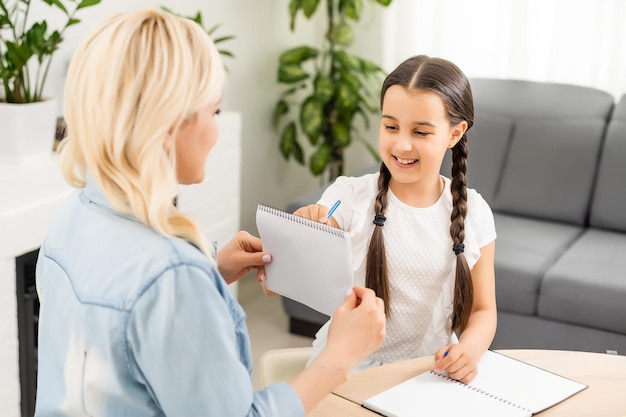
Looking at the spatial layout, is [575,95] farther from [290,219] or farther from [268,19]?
[290,219]

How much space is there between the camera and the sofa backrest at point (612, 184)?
10.5 ft

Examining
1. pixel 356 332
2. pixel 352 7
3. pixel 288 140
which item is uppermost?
pixel 352 7

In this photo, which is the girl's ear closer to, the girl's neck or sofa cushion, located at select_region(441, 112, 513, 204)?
the girl's neck

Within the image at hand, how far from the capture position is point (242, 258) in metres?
1.50

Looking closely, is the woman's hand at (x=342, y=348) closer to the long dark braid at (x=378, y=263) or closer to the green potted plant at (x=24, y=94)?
the long dark braid at (x=378, y=263)

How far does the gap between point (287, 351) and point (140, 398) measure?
0.88 metres

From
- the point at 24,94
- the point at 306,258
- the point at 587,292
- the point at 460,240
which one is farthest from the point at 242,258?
the point at 587,292

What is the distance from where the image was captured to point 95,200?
1101 mm

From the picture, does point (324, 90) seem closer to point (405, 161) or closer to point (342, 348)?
point (405, 161)

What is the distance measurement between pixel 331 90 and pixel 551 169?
96 centimetres

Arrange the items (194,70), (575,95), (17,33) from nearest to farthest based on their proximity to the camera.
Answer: (194,70) → (17,33) → (575,95)

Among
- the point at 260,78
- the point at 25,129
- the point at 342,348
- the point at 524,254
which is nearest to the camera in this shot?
the point at 342,348

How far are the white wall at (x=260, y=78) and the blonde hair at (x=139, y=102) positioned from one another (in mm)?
2361

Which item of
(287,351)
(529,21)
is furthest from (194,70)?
(529,21)
